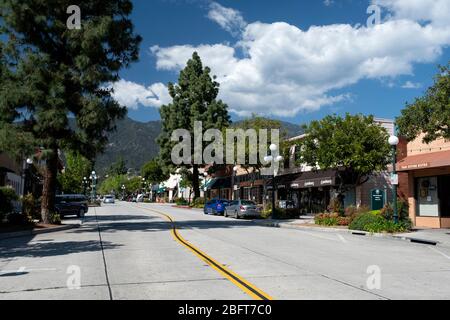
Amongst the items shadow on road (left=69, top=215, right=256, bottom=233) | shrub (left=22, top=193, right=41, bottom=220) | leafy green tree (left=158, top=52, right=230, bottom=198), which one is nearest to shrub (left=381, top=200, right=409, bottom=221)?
shadow on road (left=69, top=215, right=256, bottom=233)

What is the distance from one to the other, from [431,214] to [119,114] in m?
17.2

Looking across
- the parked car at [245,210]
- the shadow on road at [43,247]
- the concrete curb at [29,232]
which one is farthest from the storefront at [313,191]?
the shadow on road at [43,247]

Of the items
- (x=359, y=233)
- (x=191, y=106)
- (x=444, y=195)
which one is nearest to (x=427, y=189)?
(x=444, y=195)

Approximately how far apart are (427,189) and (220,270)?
18301 millimetres

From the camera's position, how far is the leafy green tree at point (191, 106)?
58.2 metres

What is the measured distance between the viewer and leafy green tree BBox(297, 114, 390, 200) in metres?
27.0

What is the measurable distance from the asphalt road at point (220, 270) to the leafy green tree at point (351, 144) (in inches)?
432

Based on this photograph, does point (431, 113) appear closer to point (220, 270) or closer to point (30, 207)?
point (220, 270)

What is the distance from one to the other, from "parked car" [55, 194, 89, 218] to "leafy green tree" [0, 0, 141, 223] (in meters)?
11.8

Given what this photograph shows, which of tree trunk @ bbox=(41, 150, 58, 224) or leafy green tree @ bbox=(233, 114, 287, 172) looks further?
leafy green tree @ bbox=(233, 114, 287, 172)

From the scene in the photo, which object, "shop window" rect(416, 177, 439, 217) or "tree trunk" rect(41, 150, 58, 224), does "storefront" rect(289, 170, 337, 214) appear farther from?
"tree trunk" rect(41, 150, 58, 224)

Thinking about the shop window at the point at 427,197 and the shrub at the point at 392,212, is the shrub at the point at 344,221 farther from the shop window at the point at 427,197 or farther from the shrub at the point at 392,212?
the shop window at the point at 427,197

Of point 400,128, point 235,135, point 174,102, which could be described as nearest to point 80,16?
point 400,128
